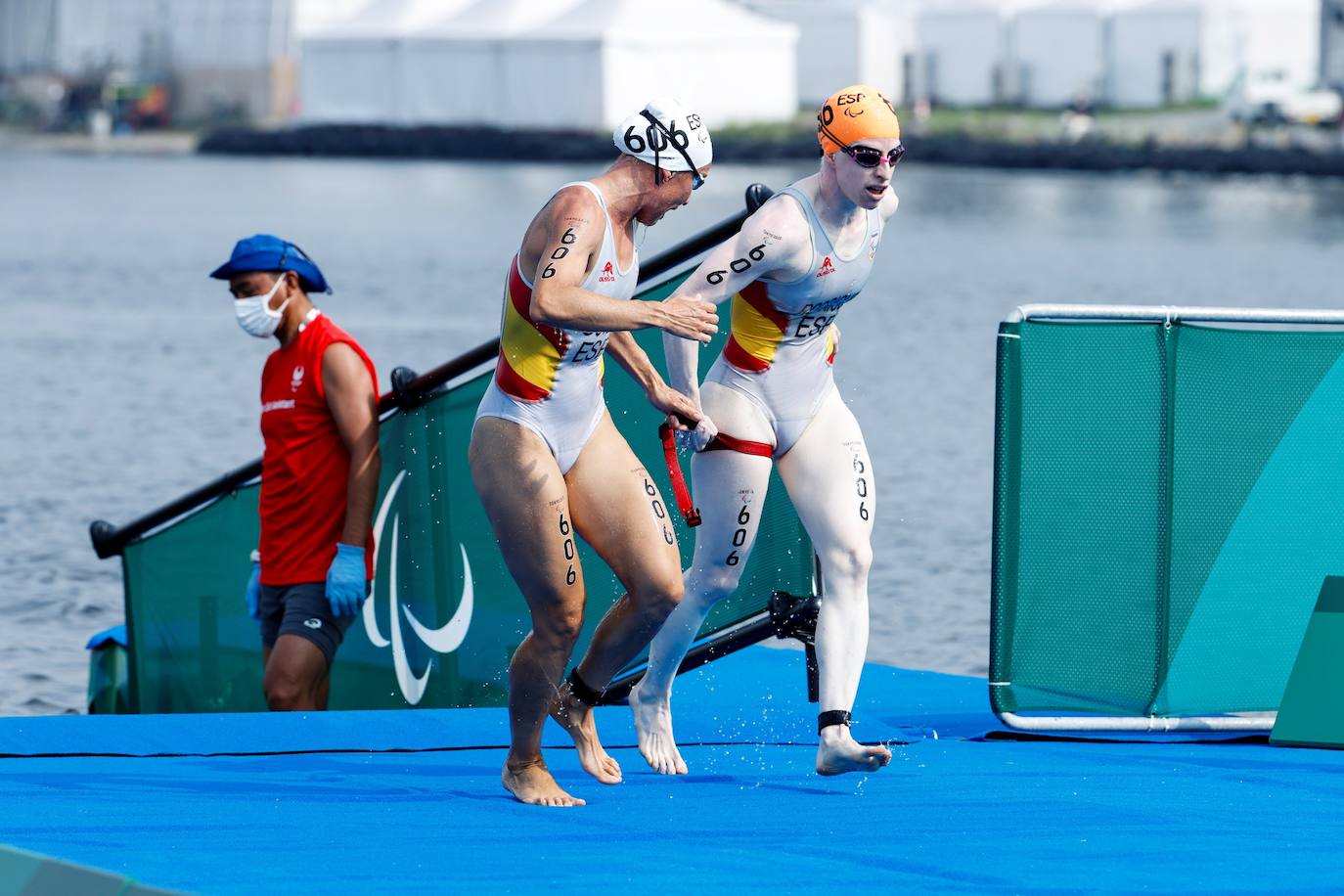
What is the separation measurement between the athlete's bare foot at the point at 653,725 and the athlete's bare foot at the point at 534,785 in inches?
19.8

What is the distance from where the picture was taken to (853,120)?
6406 mm

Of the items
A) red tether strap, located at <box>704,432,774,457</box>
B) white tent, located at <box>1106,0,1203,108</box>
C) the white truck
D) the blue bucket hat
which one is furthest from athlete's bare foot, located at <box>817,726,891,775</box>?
white tent, located at <box>1106,0,1203,108</box>

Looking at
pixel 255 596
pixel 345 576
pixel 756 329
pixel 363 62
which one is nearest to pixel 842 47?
pixel 363 62

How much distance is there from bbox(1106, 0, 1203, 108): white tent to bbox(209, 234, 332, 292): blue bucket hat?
61940 mm

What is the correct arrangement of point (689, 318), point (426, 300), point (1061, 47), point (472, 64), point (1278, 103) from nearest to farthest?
point (689, 318) → point (426, 300) → point (1278, 103) → point (1061, 47) → point (472, 64)

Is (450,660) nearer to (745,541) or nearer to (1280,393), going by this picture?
(745,541)

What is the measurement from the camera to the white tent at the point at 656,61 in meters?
68.4

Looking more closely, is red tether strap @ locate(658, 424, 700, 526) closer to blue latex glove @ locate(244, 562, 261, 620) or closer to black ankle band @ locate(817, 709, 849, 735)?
black ankle band @ locate(817, 709, 849, 735)

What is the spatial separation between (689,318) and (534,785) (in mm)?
1419

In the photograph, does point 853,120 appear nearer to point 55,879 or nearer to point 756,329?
point 756,329

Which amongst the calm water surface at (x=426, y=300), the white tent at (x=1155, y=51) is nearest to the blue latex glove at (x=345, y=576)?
the calm water surface at (x=426, y=300)

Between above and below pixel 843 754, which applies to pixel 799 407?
above

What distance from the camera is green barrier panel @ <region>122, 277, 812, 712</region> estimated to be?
7.93 metres

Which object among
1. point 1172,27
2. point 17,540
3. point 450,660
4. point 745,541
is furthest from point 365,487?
point 1172,27
